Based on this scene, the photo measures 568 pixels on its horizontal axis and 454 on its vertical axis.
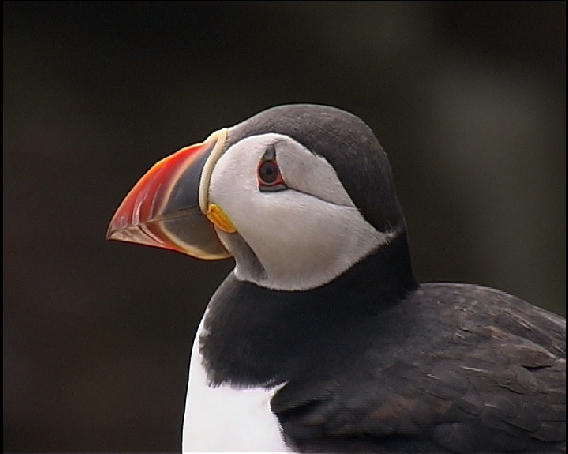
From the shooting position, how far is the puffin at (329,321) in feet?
3.77

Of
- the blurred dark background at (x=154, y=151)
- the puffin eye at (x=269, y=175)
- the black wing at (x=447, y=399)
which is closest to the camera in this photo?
the black wing at (x=447, y=399)

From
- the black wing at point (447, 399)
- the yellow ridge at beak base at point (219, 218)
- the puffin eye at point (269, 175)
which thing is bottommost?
the black wing at point (447, 399)

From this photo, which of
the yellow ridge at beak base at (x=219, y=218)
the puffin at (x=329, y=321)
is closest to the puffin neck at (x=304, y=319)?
the puffin at (x=329, y=321)

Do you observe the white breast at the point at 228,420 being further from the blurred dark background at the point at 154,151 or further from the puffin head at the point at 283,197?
the blurred dark background at the point at 154,151

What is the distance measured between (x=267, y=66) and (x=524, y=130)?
35.9 inches

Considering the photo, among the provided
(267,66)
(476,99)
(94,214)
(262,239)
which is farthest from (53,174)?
(262,239)

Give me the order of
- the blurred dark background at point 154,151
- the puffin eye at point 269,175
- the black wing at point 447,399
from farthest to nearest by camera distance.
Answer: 1. the blurred dark background at point 154,151
2. the puffin eye at point 269,175
3. the black wing at point 447,399

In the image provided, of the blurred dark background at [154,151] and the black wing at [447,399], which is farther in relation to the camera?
the blurred dark background at [154,151]

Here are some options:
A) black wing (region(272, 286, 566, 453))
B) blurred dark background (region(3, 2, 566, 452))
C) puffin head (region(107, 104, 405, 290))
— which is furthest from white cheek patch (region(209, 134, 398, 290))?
blurred dark background (region(3, 2, 566, 452))

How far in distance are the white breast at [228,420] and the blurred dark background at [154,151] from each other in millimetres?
1740

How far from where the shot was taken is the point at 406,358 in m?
1.20

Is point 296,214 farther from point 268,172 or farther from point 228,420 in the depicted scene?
point 228,420

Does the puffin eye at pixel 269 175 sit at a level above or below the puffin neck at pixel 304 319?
above

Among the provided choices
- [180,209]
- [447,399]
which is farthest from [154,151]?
[447,399]
